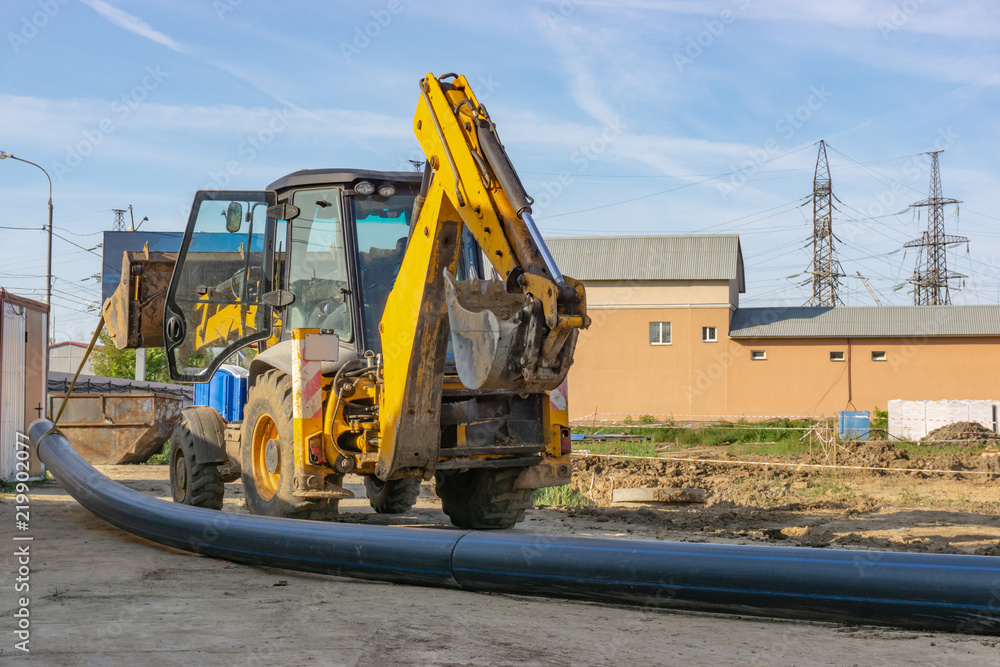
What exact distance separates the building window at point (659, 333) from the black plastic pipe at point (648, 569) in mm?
30580

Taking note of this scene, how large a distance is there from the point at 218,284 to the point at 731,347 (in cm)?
2911

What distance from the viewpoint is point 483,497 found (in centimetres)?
823

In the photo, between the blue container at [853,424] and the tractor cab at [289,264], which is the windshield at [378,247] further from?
the blue container at [853,424]

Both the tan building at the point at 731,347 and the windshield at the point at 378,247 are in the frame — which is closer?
the windshield at the point at 378,247

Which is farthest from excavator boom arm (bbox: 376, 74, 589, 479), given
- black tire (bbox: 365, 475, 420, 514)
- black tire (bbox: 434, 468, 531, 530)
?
black tire (bbox: 365, 475, 420, 514)

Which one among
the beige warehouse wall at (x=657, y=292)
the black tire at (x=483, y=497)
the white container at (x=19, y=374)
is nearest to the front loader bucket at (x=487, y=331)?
the black tire at (x=483, y=497)

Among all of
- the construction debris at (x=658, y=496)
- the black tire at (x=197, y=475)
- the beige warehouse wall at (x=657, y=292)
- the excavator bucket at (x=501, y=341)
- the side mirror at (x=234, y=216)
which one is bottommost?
the construction debris at (x=658, y=496)

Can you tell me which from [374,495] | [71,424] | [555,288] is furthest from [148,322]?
[71,424]

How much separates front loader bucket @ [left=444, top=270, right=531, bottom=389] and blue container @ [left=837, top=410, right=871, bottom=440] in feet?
67.4

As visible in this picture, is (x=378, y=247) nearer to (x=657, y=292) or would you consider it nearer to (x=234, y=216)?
(x=234, y=216)

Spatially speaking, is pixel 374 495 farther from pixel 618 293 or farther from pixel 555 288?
pixel 618 293

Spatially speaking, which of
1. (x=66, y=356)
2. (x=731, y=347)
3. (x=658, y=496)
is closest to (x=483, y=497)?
(x=658, y=496)

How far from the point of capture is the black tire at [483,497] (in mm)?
8062

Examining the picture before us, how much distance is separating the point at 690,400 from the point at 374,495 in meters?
26.9
